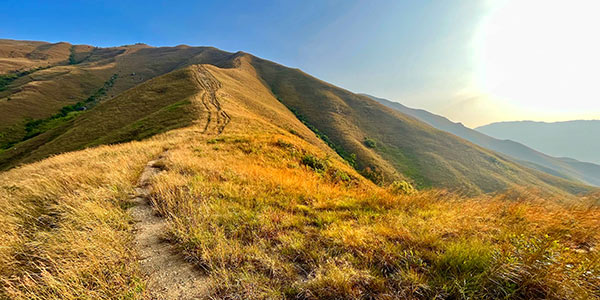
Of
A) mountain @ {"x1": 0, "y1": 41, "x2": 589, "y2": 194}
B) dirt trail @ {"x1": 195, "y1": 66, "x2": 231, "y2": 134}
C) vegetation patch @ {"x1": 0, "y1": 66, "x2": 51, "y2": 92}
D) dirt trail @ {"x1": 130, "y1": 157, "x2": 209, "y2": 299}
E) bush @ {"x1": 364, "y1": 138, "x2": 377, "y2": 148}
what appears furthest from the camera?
vegetation patch @ {"x1": 0, "y1": 66, "x2": 51, "y2": 92}

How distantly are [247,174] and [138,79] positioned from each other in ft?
322

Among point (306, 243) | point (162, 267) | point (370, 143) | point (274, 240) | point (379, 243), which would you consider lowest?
point (162, 267)

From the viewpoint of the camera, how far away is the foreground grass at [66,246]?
7.33ft

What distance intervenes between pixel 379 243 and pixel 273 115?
103ft

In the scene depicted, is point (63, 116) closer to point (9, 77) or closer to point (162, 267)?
point (9, 77)

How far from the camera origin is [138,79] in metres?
75.7

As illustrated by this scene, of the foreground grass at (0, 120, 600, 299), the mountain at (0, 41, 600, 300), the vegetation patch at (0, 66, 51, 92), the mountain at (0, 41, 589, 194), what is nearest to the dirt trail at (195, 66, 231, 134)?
the mountain at (0, 41, 589, 194)

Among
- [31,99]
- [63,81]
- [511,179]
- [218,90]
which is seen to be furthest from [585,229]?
[63,81]

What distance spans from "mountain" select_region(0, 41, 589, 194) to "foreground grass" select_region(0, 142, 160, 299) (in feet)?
54.3

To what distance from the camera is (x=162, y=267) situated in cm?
275

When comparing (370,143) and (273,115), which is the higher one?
(273,115)

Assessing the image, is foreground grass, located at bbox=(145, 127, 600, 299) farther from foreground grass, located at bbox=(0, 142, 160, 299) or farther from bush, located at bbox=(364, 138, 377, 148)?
bush, located at bbox=(364, 138, 377, 148)

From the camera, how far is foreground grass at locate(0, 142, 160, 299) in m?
2.23

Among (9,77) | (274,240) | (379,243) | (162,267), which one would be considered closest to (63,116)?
(9,77)
